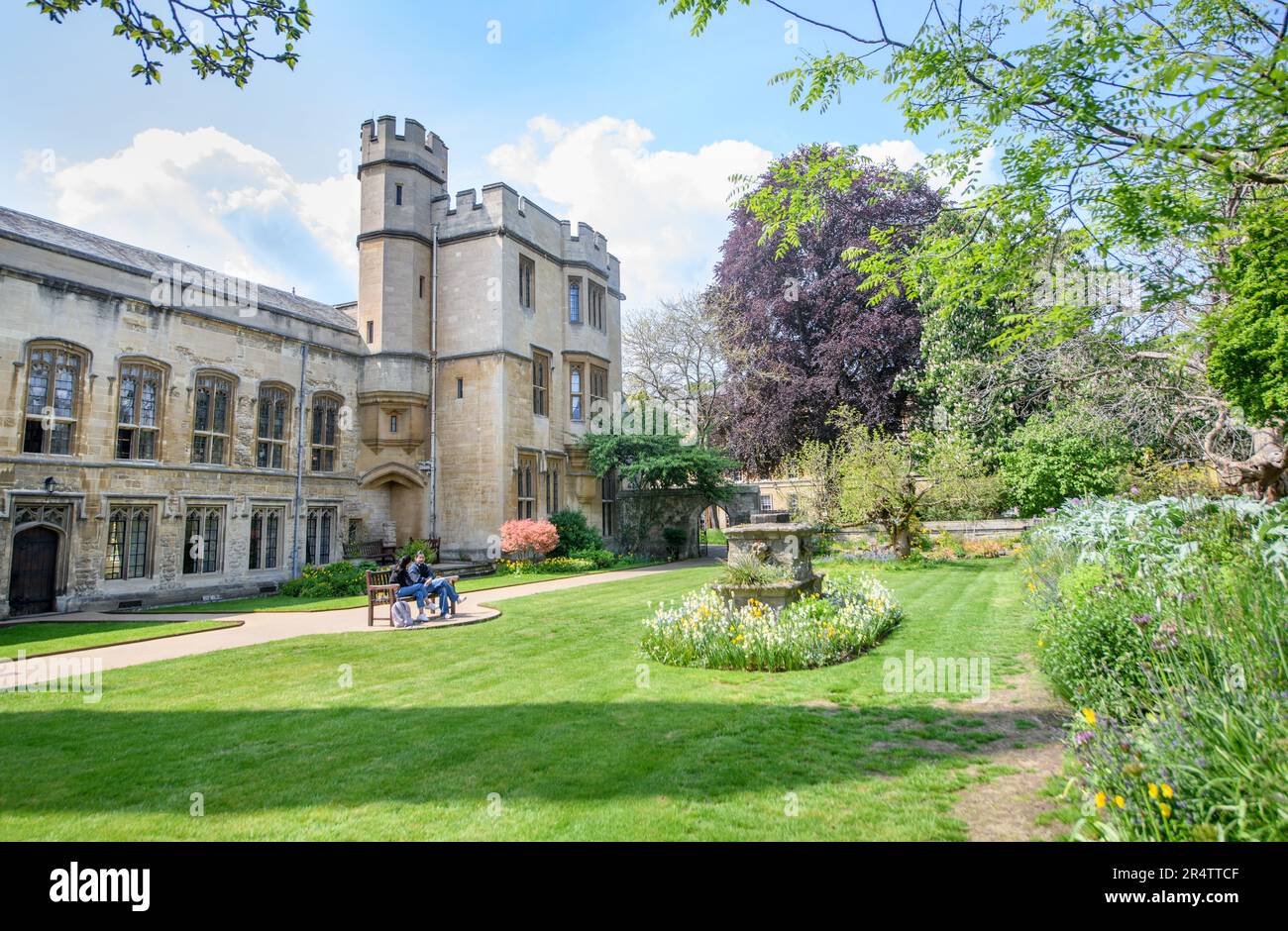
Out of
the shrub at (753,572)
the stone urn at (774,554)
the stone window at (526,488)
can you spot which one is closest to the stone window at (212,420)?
the stone window at (526,488)

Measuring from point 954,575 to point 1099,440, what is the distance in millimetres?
9218

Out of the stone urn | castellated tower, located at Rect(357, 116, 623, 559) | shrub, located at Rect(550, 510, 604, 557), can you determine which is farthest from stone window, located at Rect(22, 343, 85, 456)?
the stone urn

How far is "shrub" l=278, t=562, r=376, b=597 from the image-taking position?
17547 millimetres

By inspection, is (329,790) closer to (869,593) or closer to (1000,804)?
(1000,804)

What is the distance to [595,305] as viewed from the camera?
29312mm

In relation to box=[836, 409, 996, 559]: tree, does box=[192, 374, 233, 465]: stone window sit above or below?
above

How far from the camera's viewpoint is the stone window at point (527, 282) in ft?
83.1

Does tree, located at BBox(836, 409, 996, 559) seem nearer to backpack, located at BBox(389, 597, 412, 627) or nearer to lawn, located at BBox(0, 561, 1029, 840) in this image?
lawn, located at BBox(0, 561, 1029, 840)

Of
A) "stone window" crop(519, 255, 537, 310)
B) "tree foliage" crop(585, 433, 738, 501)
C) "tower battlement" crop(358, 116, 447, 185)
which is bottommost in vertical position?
"tree foliage" crop(585, 433, 738, 501)

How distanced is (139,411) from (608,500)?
1689cm

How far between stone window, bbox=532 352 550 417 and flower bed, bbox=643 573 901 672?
17165 millimetres

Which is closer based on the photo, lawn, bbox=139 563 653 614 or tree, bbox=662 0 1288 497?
tree, bbox=662 0 1288 497

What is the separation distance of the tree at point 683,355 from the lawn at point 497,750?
88.2ft

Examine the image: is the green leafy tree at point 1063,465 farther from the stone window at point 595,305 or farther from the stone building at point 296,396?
the stone window at point 595,305
